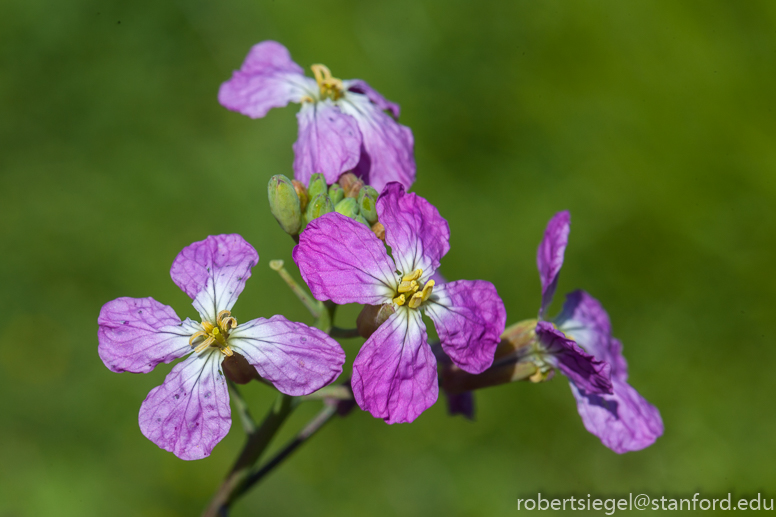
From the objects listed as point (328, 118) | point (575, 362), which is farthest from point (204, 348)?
point (575, 362)

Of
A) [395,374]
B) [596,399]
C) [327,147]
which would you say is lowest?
[395,374]

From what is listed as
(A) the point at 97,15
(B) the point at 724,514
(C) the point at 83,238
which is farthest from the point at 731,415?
(A) the point at 97,15

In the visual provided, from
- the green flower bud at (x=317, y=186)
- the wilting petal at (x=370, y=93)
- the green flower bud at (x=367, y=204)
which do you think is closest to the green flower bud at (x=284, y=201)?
the green flower bud at (x=317, y=186)

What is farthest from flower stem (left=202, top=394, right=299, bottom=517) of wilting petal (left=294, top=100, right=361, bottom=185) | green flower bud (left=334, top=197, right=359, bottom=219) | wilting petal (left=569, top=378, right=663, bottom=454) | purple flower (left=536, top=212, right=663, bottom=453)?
wilting petal (left=569, top=378, right=663, bottom=454)

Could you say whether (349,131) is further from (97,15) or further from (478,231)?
(97,15)

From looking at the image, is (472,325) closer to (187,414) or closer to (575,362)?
(575,362)

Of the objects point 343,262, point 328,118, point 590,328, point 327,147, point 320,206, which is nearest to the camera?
point 343,262
